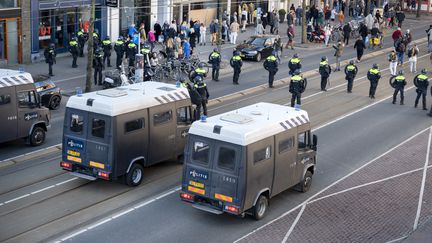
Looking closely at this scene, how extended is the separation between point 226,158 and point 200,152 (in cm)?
74

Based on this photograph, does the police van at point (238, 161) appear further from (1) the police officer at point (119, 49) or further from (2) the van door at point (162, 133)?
(1) the police officer at point (119, 49)

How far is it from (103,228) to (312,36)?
35.2m

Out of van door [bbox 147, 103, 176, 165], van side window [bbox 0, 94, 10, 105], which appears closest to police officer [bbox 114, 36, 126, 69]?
van side window [bbox 0, 94, 10, 105]

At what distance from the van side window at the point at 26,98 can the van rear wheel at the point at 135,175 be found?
5.37m

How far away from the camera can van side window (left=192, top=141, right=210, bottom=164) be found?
17562mm

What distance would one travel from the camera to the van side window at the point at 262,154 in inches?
687

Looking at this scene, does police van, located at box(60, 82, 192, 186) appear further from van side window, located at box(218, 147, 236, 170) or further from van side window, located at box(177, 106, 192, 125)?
van side window, located at box(218, 147, 236, 170)

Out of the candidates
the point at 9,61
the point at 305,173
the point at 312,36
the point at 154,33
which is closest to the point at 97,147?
the point at 305,173

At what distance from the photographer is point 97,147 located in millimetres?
19422

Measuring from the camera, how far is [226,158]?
56.7 feet

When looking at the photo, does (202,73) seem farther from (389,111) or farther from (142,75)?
(389,111)

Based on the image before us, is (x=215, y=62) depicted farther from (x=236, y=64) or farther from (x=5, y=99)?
(x=5, y=99)

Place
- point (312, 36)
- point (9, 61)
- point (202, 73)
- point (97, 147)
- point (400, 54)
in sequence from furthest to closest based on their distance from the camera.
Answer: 1. point (312, 36)
2. point (400, 54)
3. point (9, 61)
4. point (202, 73)
5. point (97, 147)

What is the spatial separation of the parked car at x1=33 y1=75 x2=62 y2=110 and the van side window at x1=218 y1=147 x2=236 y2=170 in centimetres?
1291
